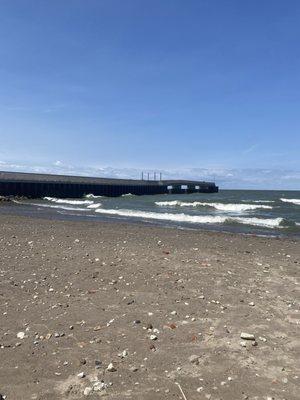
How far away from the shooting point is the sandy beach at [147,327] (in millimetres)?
5229

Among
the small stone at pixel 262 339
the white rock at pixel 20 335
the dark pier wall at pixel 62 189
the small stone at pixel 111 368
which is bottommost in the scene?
the small stone at pixel 111 368

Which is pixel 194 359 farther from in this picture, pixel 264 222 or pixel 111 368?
pixel 264 222

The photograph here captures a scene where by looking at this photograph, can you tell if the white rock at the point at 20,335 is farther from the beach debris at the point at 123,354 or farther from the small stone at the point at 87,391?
the small stone at the point at 87,391

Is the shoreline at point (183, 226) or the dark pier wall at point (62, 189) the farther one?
the dark pier wall at point (62, 189)

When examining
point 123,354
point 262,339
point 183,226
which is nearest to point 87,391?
point 123,354

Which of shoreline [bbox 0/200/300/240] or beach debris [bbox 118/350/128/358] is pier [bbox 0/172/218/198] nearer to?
shoreline [bbox 0/200/300/240]

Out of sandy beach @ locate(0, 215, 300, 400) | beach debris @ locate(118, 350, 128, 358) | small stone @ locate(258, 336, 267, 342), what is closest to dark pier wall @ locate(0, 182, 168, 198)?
sandy beach @ locate(0, 215, 300, 400)

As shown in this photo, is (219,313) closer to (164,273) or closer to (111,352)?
(111,352)

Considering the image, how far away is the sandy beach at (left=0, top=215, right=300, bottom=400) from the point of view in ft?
17.2

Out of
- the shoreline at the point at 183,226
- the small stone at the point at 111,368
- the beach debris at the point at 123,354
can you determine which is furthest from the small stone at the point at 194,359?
the shoreline at the point at 183,226

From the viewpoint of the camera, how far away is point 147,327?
6.91 meters

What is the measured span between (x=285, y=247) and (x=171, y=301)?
9.81m

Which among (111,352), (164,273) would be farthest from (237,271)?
(111,352)

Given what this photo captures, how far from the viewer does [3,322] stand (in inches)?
281
